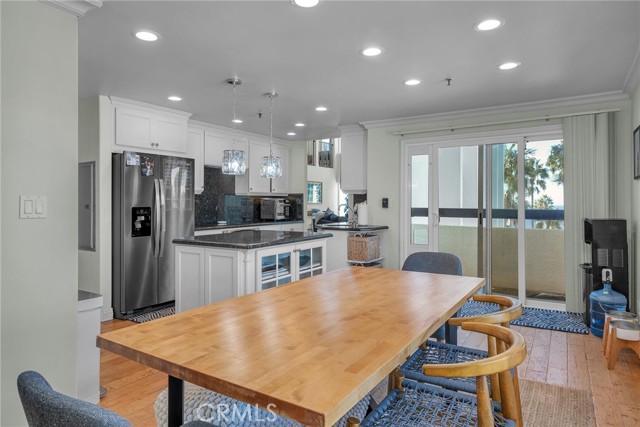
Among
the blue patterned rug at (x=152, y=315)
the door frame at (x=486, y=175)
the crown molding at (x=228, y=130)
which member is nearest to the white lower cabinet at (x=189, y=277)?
the blue patterned rug at (x=152, y=315)

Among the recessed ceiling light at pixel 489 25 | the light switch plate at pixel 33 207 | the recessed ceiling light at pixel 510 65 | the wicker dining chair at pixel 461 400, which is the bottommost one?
the wicker dining chair at pixel 461 400

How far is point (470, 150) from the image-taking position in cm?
482

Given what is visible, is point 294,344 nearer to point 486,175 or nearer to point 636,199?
point 636,199

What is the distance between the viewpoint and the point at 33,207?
6.41 feet

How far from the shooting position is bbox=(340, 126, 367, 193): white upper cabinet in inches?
223

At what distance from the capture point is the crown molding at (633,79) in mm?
3094

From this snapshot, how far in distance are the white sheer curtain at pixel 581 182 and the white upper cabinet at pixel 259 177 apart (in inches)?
160

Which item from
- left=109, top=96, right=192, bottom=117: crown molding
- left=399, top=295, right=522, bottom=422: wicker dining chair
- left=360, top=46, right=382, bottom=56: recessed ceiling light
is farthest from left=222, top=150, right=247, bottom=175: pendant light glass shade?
left=399, top=295, right=522, bottom=422: wicker dining chair

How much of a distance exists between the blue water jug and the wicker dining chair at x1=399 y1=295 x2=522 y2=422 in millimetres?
2405

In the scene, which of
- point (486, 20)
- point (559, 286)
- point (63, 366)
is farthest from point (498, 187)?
point (63, 366)

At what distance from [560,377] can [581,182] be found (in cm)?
225

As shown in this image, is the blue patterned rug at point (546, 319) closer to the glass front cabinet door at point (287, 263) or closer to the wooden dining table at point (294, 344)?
the glass front cabinet door at point (287, 263)

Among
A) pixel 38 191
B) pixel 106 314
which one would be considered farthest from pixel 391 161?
pixel 38 191

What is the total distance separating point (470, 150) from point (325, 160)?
5849mm
